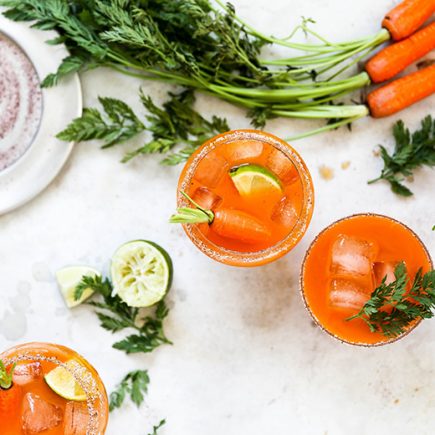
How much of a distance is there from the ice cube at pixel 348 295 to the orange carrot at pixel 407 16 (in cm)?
95

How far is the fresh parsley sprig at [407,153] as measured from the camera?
2445 mm

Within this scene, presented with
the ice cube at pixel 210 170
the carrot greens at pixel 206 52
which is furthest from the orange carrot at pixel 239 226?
the carrot greens at pixel 206 52

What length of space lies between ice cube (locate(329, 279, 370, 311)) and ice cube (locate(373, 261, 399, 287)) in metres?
0.07

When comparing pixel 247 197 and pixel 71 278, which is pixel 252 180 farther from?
pixel 71 278

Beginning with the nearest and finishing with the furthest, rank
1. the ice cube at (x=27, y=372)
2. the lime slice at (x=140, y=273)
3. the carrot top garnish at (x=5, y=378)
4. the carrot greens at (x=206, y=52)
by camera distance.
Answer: the carrot top garnish at (x=5, y=378) → the ice cube at (x=27, y=372) → the carrot greens at (x=206, y=52) → the lime slice at (x=140, y=273)

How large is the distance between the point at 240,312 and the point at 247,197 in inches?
23.6

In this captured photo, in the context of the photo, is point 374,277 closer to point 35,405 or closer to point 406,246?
point 406,246

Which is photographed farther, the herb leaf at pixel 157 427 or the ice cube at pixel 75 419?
the herb leaf at pixel 157 427

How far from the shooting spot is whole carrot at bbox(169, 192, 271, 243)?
2057mm

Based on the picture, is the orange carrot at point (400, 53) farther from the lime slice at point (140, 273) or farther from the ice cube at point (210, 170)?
the lime slice at point (140, 273)

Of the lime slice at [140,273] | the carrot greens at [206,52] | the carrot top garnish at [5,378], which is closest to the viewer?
the carrot top garnish at [5,378]

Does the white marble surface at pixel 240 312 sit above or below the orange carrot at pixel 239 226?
below

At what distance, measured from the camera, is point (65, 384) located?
2.08 metres

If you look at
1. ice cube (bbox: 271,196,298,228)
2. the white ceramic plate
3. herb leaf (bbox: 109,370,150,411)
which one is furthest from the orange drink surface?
the white ceramic plate
